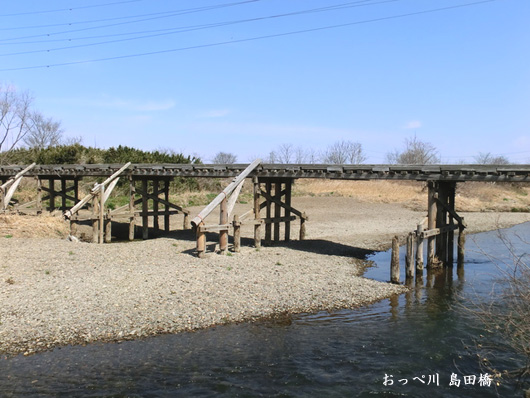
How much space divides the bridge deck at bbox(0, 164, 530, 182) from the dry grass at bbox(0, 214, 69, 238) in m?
3.79

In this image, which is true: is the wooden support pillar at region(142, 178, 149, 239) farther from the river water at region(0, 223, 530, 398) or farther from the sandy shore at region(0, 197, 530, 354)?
the river water at region(0, 223, 530, 398)

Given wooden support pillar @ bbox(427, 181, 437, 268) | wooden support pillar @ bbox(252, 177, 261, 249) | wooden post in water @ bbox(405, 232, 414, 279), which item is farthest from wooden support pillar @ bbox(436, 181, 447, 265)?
wooden support pillar @ bbox(252, 177, 261, 249)

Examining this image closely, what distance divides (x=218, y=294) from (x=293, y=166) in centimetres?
828

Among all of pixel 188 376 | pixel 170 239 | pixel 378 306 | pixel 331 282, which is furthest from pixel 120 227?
pixel 188 376

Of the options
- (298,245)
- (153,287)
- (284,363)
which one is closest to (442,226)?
(298,245)

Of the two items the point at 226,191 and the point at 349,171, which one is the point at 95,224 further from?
the point at 349,171

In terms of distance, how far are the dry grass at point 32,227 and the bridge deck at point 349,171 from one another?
3.79 metres

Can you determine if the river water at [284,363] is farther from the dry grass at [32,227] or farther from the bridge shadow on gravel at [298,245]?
the dry grass at [32,227]

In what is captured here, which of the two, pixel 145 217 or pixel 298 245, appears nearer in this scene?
pixel 298 245

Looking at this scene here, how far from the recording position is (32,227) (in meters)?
22.7

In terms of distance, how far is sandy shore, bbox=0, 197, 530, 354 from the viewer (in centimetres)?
1073

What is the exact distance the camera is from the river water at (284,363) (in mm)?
8195

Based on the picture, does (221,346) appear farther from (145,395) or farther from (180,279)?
(180,279)

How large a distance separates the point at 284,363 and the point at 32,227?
17.8 metres
